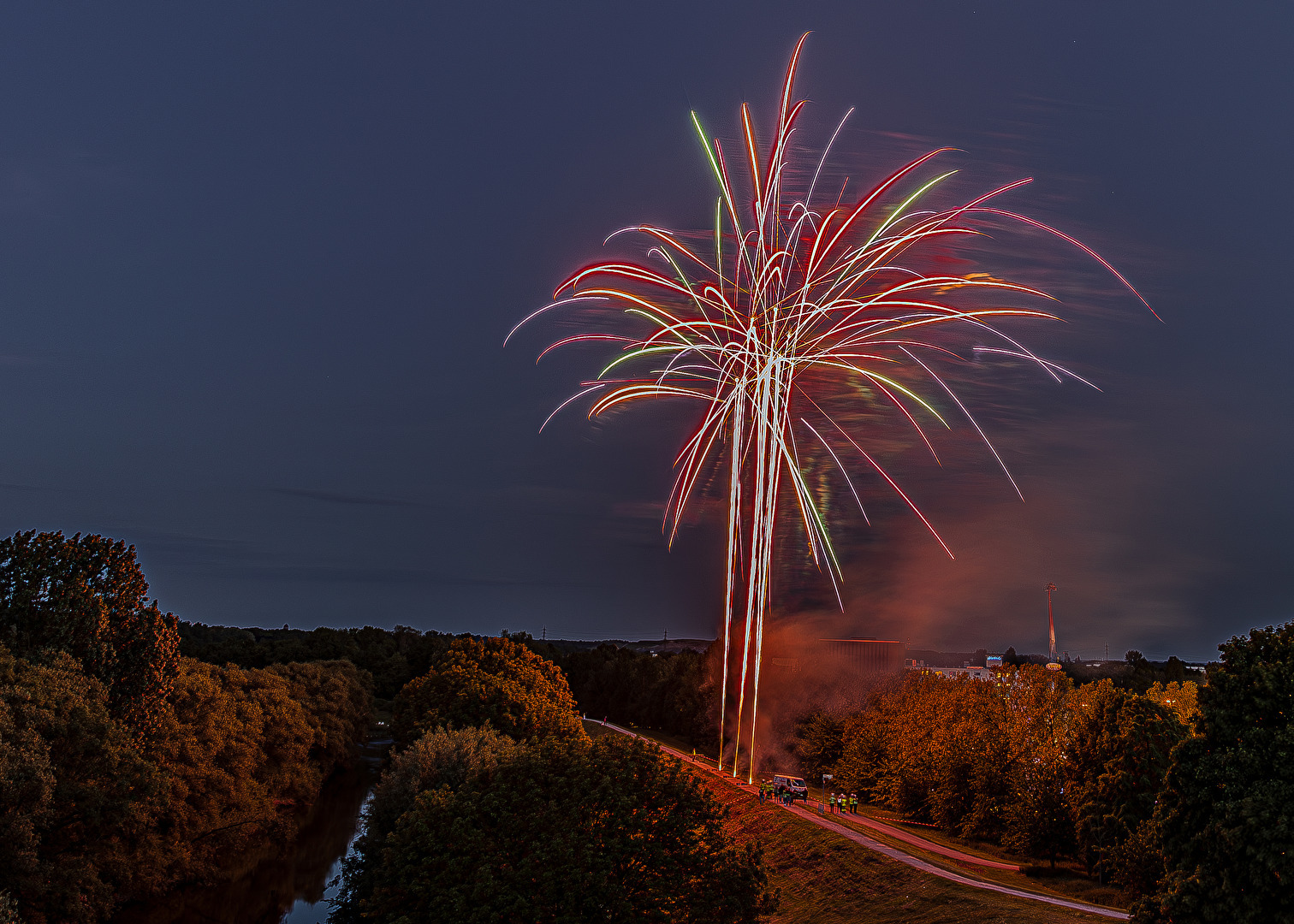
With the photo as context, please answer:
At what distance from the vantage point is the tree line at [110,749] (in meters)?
34.7

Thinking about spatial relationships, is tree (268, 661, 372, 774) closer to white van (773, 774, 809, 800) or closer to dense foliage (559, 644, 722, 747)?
dense foliage (559, 644, 722, 747)

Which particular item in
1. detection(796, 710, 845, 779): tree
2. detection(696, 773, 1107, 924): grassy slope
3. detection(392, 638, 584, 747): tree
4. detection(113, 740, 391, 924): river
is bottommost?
detection(113, 740, 391, 924): river

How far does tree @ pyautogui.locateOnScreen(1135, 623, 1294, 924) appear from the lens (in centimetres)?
2355

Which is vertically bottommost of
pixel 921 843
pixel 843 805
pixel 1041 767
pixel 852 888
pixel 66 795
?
pixel 852 888

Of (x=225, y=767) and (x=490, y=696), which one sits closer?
(x=225, y=767)

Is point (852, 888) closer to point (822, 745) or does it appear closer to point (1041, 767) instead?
point (1041, 767)

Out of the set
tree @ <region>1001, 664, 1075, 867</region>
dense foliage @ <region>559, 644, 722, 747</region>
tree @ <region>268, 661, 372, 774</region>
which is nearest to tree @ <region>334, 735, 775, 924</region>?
tree @ <region>1001, 664, 1075, 867</region>

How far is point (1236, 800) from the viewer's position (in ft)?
80.0

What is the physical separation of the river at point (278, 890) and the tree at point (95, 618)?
347 inches

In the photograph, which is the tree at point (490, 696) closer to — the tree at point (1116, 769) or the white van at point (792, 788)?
the white van at point (792, 788)

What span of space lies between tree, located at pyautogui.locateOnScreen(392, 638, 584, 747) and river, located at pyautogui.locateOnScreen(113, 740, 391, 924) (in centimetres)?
901

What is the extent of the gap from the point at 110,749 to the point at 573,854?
2453 cm

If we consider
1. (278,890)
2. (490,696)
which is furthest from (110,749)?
(490,696)

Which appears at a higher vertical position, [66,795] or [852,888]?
[66,795]
